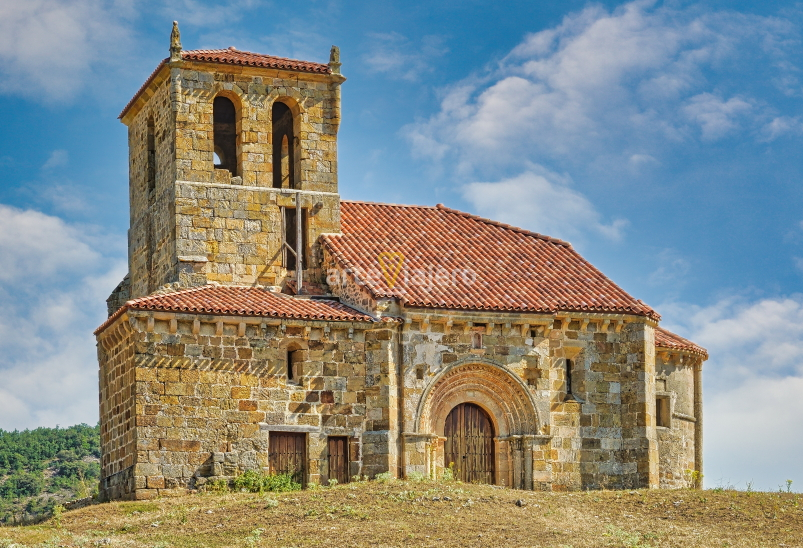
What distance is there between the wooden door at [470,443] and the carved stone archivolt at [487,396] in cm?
23

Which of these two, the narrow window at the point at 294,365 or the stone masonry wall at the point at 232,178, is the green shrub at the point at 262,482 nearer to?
the narrow window at the point at 294,365

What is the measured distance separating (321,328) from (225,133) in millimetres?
8040

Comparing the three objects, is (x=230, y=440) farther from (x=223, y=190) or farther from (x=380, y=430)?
(x=223, y=190)

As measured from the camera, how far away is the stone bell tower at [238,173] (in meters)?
39.2

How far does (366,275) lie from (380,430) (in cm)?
416

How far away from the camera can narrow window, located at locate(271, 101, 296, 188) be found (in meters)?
41.5

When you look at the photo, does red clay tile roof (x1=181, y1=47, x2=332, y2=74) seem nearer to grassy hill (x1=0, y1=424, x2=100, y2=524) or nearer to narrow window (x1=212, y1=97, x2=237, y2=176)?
narrow window (x1=212, y1=97, x2=237, y2=176)

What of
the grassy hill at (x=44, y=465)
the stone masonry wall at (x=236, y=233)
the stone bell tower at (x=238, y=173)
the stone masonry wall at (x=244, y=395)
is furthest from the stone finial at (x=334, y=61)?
the grassy hill at (x=44, y=465)

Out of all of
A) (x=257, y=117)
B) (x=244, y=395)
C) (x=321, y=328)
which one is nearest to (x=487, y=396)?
(x=321, y=328)

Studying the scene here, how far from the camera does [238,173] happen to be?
40.2 m

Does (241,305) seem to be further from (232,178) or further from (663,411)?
(663,411)

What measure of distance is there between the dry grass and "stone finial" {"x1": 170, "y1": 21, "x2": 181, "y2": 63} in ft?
38.7

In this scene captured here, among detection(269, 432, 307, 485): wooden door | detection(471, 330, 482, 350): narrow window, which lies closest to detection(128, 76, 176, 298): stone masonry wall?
detection(269, 432, 307, 485): wooden door

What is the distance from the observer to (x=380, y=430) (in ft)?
121
